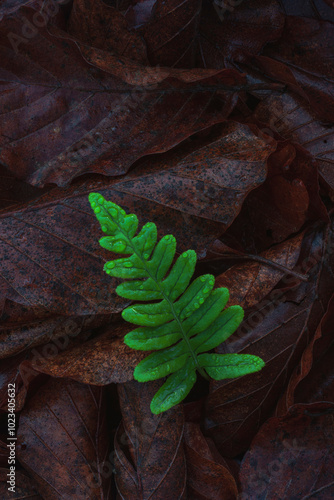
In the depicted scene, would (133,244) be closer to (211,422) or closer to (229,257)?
(229,257)

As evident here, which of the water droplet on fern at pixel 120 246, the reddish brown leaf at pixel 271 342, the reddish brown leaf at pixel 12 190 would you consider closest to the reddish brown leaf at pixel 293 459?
the reddish brown leaf at pixel 271 342

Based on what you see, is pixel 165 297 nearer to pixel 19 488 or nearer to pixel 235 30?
pixel 19 488

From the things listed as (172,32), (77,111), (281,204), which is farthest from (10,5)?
(281,204)

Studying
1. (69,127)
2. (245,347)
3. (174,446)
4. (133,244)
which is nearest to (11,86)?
(69,127)

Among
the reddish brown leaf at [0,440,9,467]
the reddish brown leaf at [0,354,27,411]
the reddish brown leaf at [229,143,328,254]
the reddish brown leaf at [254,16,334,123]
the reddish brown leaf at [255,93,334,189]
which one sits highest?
the reddish brown leaf at [254,16,334,123]

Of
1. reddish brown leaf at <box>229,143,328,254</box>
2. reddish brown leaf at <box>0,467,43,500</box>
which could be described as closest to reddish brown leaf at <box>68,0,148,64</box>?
reddish brown leaf at <box>229,143,328,254</box>

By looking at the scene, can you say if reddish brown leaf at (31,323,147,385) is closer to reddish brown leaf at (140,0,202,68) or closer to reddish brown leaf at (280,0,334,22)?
reddish brown leaf at (140,0,202,68)

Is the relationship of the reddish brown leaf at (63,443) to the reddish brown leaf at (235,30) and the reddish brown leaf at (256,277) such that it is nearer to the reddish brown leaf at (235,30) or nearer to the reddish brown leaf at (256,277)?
the reddish brown leaf at (256,277)
